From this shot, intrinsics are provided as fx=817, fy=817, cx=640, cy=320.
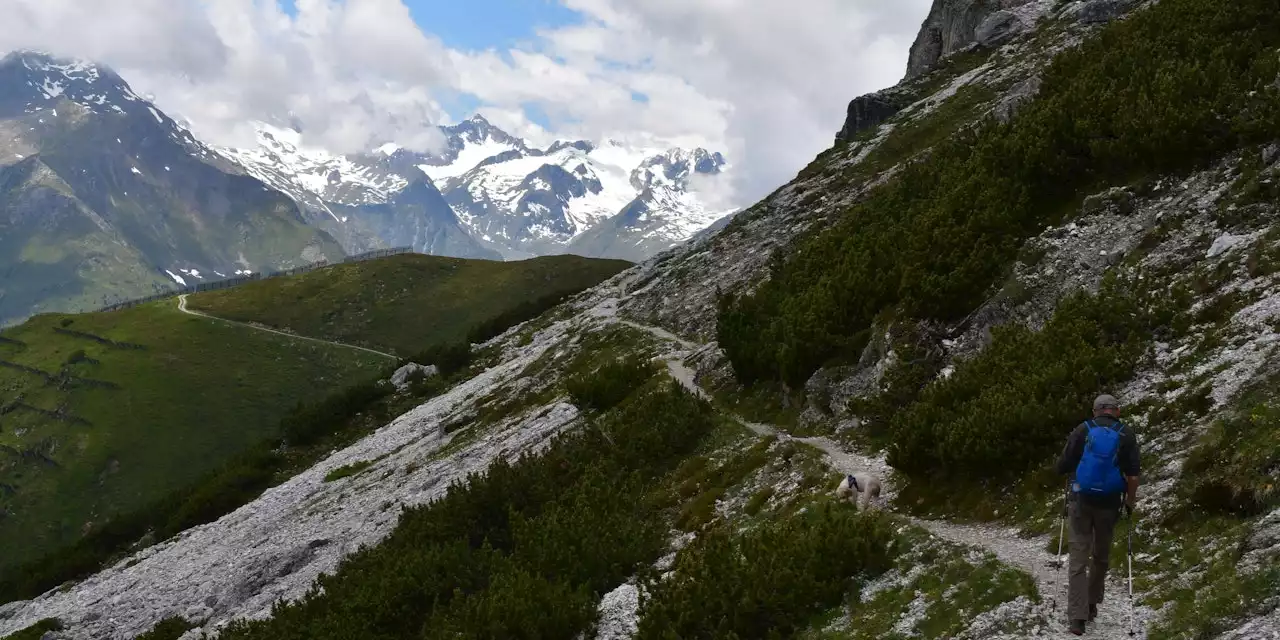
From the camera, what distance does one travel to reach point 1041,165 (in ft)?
110

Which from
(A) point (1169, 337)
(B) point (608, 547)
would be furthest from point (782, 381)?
(A) point (1169, 337)

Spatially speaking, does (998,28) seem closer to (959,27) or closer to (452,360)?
(959,27)

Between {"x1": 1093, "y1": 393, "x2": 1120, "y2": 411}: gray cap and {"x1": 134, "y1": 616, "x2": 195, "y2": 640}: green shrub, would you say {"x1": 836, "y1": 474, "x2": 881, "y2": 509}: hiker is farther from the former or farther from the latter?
{"x1": 134, "y1": 616, "x2": 195, "y2": 640}: green shrub

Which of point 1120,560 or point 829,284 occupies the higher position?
point 829,284

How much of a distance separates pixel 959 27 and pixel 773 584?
97253 mm

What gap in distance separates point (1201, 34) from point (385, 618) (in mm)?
41042

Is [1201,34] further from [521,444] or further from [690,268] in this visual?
[690,268]

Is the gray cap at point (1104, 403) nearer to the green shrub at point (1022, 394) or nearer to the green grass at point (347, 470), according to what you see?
the green shrub at point (1022, 394)

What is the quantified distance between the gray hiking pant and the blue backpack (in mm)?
363

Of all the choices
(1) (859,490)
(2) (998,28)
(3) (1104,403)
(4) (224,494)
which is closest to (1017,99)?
(1) (859,490)

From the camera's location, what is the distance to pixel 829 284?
37.6 meters

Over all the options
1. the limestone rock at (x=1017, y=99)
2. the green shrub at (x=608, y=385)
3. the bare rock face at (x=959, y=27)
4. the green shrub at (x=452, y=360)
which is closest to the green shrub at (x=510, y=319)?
the green shrub at (x=452, y=360)

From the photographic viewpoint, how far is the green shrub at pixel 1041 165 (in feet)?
96.4

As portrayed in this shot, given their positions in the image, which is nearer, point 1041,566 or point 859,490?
point 1041,566
